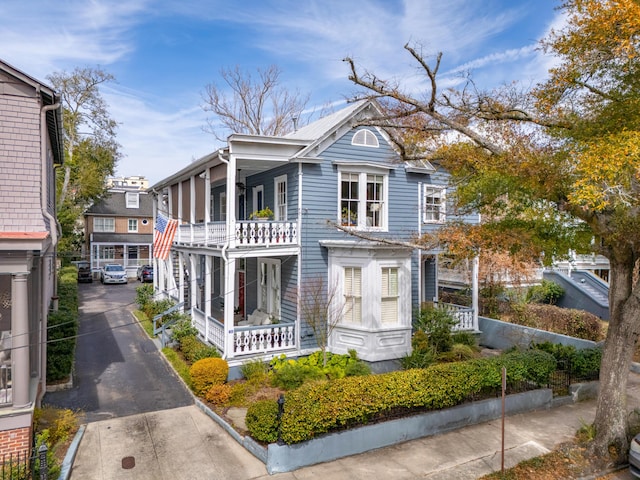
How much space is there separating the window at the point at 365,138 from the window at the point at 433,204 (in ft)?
10.1

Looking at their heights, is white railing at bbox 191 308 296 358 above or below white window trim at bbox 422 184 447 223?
below

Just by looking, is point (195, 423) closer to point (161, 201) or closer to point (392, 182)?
point (392, 182)

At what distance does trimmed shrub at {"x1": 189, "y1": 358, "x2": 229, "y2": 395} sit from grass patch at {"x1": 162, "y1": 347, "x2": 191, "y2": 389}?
1.14 metres

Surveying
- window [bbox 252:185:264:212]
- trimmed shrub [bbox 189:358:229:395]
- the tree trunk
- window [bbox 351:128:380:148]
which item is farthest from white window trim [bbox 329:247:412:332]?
the tree trunk

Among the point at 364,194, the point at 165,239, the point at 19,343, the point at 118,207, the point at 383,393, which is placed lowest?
the point at 383,393

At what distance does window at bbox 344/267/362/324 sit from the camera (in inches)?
555

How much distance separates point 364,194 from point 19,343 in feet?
36.6

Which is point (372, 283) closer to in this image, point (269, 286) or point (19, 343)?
point (269, 286)

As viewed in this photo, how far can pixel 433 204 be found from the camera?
17.8 metres

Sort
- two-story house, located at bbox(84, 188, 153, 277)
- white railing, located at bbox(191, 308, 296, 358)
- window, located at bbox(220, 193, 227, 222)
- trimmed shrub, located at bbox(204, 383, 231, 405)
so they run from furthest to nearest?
two-story house, located at bbox(84, 188, 153, 277), window, located at bbox(220, 193, 227, 222), white railing, located at bbox(191, 308, 296, 358), trimmed shrub, located at bbox(204, 383, 231, 405)

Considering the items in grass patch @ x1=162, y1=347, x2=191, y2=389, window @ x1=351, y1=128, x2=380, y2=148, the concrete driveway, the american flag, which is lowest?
the concrete driveway

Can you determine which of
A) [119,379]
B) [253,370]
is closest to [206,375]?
[253,370]

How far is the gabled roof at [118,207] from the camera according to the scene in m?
46.8

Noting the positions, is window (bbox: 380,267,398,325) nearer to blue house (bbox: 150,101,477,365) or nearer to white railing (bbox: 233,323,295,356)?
blue house (bbox: 150,101,477,365)
